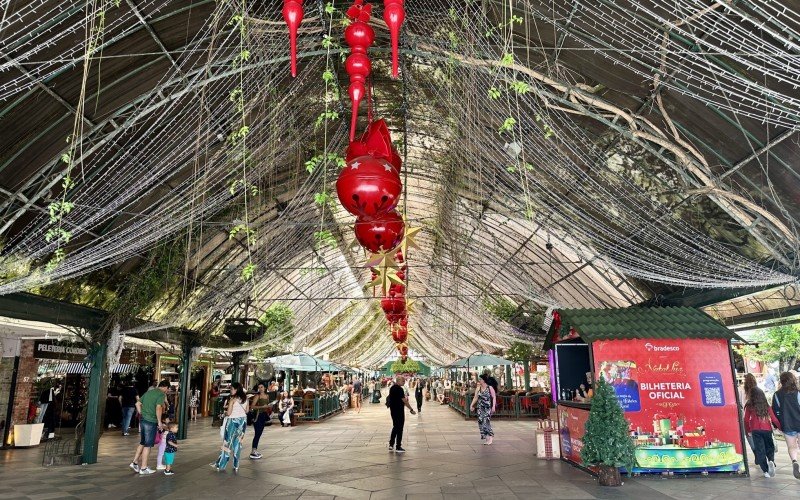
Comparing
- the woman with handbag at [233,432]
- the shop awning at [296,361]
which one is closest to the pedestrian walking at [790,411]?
the woman with handbag at [233,432]

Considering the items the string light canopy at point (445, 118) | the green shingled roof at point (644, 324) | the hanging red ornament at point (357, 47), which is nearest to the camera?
the hanging red ornament at point (357, 47)

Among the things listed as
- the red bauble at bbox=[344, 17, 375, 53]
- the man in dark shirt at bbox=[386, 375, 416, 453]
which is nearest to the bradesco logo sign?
the man in dark shirt at bbox=[386, 375, 416, 453]

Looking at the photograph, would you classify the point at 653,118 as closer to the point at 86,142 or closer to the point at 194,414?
the point at 86,142

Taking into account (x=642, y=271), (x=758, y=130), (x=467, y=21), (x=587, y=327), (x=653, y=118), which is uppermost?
(x=467, y=21)

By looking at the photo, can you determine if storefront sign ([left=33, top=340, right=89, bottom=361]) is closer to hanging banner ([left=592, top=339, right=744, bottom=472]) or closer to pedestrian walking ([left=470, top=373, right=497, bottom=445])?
pedestrian walking ([left=470, top=373, right=497, bottom=445])

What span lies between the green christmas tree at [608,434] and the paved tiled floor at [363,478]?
1.13ft

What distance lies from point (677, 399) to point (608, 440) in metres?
1.55

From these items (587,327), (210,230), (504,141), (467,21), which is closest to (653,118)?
(504,141)

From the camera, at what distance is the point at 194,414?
20.6 metres

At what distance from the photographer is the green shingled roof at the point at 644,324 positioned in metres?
8.01

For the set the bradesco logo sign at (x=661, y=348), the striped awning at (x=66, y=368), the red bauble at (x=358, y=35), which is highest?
the red bauble at (x=358, y=35)

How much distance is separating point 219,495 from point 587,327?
5778 mm

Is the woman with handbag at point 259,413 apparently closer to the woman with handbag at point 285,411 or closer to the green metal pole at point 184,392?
the green metal pole at point 184,392

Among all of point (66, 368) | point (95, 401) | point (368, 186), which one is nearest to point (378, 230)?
point (368, 186)
